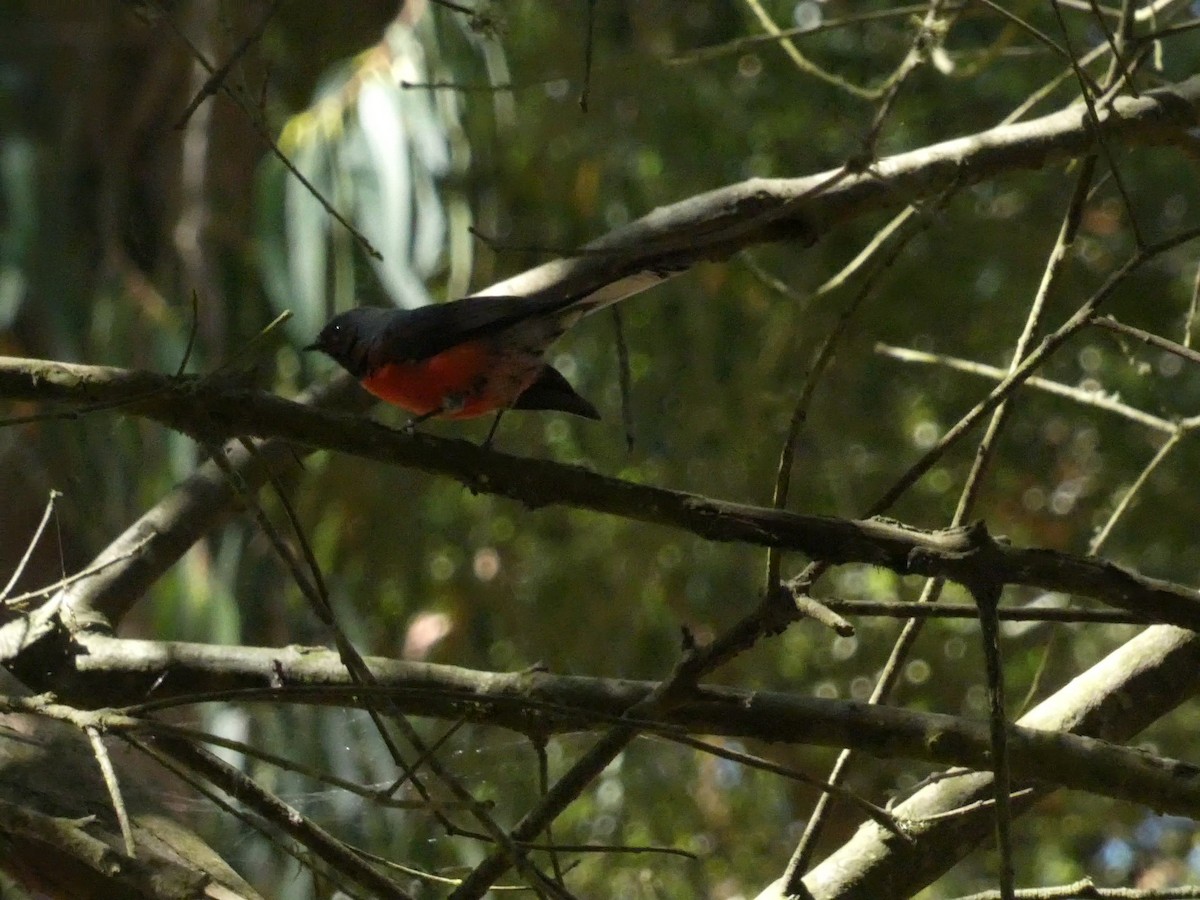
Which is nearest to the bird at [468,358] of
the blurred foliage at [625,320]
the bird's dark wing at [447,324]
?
the bird's dark wing at [447,324]

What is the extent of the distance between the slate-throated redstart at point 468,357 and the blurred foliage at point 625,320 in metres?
1.30

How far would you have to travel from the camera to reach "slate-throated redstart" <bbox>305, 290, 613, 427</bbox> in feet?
9.41

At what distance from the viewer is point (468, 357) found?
3.01 m

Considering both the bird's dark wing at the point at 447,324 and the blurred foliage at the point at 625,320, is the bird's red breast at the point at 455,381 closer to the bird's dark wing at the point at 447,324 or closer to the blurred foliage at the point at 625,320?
the bird's dark wing at the point at 447,324

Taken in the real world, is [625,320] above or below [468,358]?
above

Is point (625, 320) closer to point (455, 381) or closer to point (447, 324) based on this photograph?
point (455, 381)

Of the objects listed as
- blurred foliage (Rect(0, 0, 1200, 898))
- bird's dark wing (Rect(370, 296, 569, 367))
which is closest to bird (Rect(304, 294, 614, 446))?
bird's dark wing (Rect(370, 296, 569, 367))

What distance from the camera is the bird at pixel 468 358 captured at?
2867mm

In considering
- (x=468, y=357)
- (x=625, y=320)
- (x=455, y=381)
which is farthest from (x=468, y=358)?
(x=625, y=320)

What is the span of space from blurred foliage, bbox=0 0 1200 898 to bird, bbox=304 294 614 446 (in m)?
1.30

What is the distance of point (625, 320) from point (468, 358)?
3.11 m

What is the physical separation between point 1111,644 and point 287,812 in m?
4.34

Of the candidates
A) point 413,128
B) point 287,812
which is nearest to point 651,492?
point 287,812

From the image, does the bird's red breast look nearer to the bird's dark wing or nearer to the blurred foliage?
the bird's dark wing
